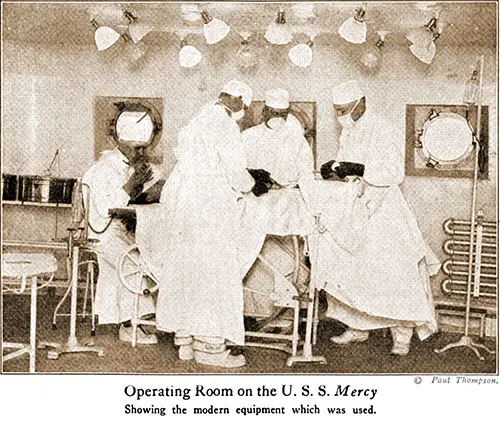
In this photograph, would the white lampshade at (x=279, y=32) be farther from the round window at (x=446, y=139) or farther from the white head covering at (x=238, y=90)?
the round window at (x=446, y=139)

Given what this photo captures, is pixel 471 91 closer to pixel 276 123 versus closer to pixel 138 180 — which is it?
pixel 276 123

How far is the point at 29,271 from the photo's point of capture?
9.71 feet

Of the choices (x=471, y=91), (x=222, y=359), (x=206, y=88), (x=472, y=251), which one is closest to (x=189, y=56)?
(x=206, y=88)

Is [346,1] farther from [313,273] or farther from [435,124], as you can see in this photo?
[313,273]

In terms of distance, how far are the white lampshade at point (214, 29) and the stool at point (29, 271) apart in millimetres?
1042

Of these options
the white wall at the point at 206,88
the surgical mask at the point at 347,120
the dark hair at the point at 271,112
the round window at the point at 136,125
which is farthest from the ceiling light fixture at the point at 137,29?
the surgical mask at the point at 347,120

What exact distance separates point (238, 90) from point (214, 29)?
26 cm

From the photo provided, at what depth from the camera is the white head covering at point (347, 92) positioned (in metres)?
3.38

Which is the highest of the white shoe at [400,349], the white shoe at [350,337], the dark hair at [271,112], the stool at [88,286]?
the dark hair at [271,112]

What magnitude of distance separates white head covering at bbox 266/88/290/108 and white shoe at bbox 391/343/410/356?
1.09 meters

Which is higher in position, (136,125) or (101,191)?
(136,125)
